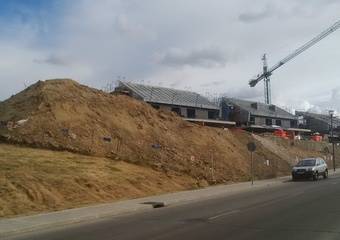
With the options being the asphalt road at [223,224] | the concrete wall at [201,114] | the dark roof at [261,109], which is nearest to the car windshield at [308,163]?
the asphalt road at [223,224]

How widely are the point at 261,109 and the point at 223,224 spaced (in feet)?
339

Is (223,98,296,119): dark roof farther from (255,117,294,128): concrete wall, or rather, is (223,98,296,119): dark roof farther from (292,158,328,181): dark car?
(292,158,328,181): dark car

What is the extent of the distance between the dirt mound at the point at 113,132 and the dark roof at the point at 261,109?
6298 centimetres

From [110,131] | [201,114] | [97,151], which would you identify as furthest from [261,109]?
[97,151]

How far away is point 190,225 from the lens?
15.8 meters

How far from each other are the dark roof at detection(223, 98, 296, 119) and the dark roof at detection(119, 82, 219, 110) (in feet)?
50.3

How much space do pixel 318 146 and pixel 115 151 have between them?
157 ft

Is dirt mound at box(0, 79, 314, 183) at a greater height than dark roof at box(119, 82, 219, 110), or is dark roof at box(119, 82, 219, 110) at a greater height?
dark roof at box(119, 82, 219, 110)

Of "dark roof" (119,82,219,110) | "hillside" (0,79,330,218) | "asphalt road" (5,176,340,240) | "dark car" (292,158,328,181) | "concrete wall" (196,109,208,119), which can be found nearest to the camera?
"asphalt road" (5,176,340,240)

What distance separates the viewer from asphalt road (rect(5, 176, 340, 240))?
1362 cm

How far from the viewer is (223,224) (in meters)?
15.6

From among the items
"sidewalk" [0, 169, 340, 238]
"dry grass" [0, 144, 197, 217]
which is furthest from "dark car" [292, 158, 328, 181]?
"sidewalk" [0, 169, 340, 238]

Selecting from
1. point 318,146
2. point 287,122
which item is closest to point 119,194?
point 318,146

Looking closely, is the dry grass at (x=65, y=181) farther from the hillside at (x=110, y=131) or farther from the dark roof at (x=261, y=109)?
the dark roof at (x=261, y=109)
